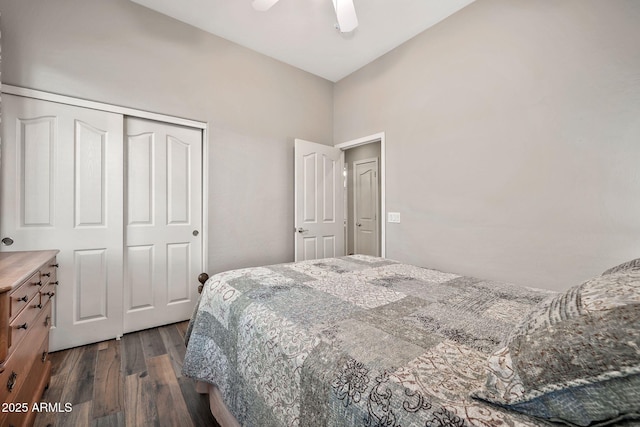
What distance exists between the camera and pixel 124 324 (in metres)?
2.48

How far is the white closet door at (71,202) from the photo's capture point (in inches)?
79.7

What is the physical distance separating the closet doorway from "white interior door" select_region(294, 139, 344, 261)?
115cm

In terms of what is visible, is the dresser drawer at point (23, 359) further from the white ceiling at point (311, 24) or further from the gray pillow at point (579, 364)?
the white ceiling at point (311, 24)

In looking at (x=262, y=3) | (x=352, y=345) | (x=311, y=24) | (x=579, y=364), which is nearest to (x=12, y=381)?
(x=352, y=345)

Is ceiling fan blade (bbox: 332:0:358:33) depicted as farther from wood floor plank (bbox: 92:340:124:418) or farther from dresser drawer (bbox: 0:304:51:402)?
wood floor plank (bbox: 92:340:124:418)

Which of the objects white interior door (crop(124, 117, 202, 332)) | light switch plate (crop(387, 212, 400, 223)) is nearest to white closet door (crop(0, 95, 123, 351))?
white interior door (crop(124, 117, 202, 332))

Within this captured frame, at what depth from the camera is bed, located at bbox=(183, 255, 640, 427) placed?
1.65 ft

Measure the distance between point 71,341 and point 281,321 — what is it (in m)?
2.34

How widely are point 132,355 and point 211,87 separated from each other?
2637mm

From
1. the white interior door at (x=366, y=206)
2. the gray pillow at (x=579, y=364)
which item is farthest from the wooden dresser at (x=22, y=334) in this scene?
the white interior door at (x=366, y=206)

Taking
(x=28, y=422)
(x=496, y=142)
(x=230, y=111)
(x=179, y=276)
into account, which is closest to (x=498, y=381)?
(x=28, y=422)

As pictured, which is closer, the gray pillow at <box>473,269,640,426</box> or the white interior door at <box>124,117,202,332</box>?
the gray pillow at <box>473,269,640,426</box>

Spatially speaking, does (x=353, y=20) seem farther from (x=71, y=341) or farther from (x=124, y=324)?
(x=71, y=341)

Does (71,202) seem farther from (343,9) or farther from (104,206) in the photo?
(343,9)
